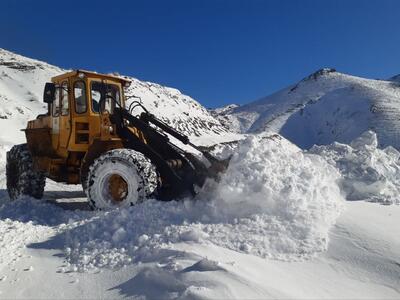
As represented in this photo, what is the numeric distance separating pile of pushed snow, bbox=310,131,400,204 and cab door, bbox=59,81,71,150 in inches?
210

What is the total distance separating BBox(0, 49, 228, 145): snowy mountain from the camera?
3882cm

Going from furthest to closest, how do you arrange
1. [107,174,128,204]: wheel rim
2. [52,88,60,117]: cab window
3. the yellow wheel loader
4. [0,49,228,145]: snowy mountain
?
[0,49,228,145]: snowy mountain, [52,88,60,117]: cab window, [107,174,128,204]: wheel rim, the yellow wheel loader

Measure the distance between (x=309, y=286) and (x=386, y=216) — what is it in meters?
2.68

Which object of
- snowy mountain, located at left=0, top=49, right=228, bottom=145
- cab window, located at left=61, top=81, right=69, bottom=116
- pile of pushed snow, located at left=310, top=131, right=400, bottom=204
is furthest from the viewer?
snowy mountain, located at left=0, top=49, right=228, bottom=145

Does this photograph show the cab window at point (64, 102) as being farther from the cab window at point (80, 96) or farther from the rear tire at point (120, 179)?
the rear tire at point (120, 179)

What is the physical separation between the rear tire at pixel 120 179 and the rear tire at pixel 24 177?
2.05m

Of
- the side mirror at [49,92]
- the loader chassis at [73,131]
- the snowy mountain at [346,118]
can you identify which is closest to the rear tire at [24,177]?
the loader chassis at [73,131]

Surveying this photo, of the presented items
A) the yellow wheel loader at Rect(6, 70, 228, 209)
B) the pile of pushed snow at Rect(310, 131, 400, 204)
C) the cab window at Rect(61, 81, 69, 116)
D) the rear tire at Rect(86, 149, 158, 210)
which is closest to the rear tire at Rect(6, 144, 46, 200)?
the yellow wheel loader at Rect(6, 70, 228, 209)

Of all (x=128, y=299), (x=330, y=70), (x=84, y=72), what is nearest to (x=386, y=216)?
(x=128, y=299)

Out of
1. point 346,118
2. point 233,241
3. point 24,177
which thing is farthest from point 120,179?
point 346,118

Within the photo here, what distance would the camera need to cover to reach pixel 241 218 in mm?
5602

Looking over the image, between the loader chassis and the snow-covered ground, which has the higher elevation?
the loader chassis

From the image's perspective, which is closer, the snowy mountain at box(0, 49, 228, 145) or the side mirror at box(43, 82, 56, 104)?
the side mirror at box(43, 82, 56, 104)

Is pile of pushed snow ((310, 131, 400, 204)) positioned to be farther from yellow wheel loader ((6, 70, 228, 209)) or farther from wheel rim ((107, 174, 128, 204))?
wheel rim ((107, 174, 128, 204))
